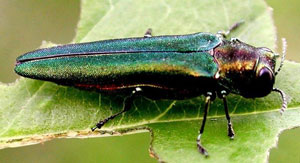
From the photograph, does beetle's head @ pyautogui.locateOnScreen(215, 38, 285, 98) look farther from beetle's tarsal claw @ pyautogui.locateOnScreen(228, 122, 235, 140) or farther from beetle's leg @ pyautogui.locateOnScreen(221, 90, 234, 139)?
beetle's tarsal claw @ pyautogui.locateOnScreen(228, 122, 235, 140)

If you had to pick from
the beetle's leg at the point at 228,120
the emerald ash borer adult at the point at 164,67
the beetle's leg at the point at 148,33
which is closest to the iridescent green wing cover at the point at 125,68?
the emerald ash borer adult at the point at 164,67

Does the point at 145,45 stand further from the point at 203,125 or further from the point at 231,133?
the point at 231,133

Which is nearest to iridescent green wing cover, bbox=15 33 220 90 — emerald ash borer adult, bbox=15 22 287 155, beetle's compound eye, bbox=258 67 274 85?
emerald ash borer adult, bbox=15 22 287 155

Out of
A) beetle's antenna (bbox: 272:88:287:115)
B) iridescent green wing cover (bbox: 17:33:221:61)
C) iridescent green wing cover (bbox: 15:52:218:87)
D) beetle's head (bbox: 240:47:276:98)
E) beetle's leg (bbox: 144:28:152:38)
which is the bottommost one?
beetle's antenna (bbox: 272:88:287:115)

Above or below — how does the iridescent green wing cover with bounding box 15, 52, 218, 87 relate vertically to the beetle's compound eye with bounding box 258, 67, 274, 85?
above

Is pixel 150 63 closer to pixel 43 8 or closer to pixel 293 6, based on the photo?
pixel 293 6

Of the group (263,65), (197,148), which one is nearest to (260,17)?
(263,65)

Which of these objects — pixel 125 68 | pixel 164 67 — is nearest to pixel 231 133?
pixel 164 67

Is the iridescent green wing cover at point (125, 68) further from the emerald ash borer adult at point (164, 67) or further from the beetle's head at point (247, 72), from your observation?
the beetle's head at point (247, 72)
